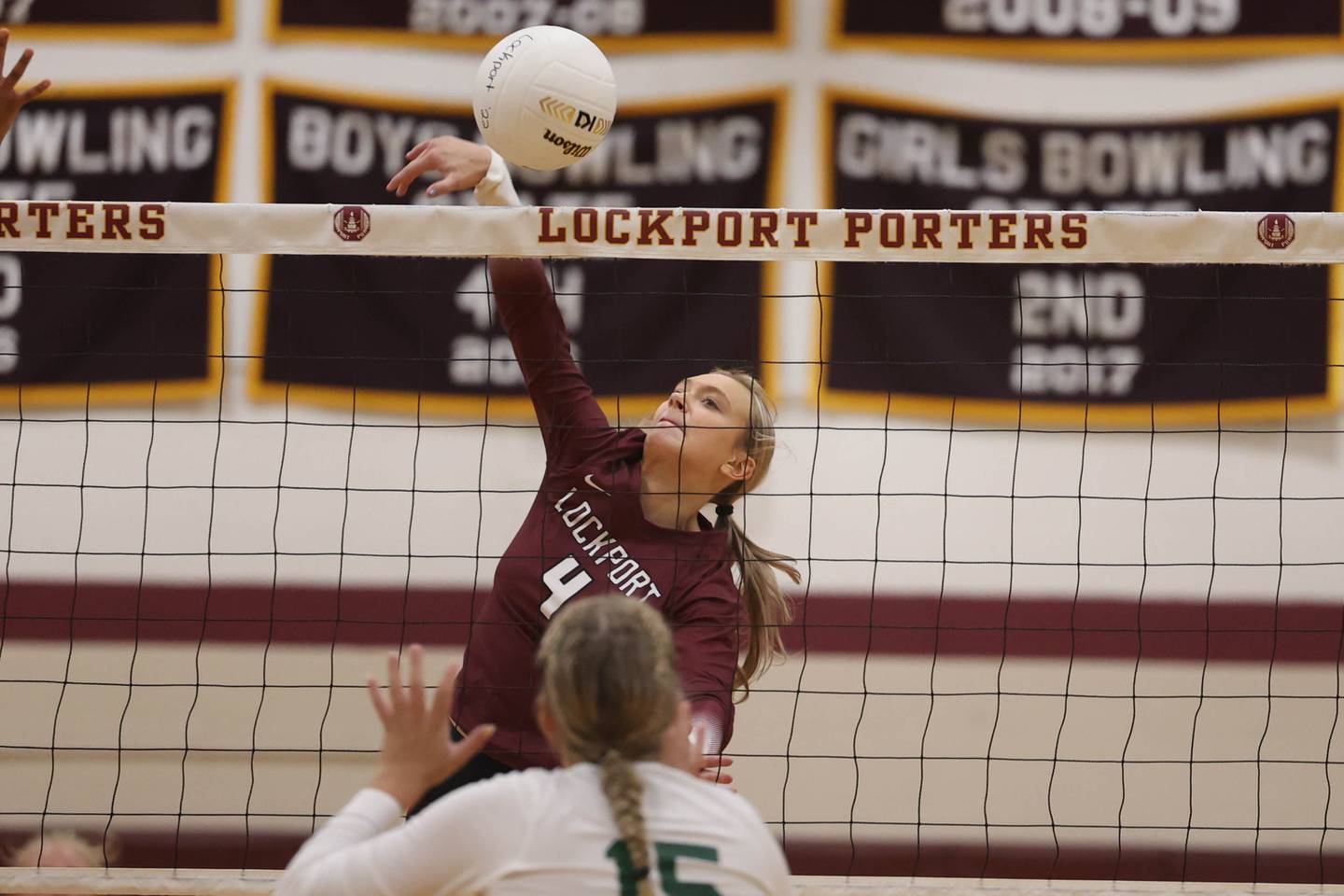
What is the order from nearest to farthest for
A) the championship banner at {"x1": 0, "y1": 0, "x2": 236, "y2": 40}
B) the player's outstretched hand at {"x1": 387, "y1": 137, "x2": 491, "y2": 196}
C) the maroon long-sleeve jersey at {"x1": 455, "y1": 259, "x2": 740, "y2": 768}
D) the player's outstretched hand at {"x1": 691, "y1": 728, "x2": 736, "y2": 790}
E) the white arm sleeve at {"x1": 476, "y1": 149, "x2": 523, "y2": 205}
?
the player's outstretched hand at {"x1": 691, "y1": 728, "x2": 736, "y2": 790} → the maroon long-sleeve jersey at {"x1": 455, "y1": 259, "x2": 740, "y2": 768} → the player's outstretched hand at {"x1": 387, "y1": 137, "x2": 491, "y2": 196} → the white arm sleeve at {"x1": 476, "y1": 149, "x2": 523, "y2": 205} → the championship banner at {"x1": 0, "y1": 0, "x2": 236, "y2": 40}

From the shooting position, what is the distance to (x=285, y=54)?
5852 millimetres

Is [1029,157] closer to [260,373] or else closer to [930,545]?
[930,545]

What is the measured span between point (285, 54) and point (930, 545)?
11.0ft

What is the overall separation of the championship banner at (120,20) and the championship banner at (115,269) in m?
0.24

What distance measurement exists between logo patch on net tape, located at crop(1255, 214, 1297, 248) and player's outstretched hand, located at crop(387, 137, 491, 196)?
1.89 meters

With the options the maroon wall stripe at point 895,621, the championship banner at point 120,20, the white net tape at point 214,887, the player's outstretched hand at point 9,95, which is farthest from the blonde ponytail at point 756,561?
the championship banner at point 120,20

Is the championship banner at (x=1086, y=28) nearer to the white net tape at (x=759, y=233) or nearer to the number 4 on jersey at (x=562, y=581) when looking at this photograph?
the white net tape at (x=759, y=233)

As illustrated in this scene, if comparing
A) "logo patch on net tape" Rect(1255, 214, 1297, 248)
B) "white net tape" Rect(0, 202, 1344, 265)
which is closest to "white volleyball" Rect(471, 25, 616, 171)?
"white net tape" Rect(0, 202, 1344, 265)

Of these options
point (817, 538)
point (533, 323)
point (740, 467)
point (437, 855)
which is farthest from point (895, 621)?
point (437, 855)

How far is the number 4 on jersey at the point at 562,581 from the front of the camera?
3.20 m

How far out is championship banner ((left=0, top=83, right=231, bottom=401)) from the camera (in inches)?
224

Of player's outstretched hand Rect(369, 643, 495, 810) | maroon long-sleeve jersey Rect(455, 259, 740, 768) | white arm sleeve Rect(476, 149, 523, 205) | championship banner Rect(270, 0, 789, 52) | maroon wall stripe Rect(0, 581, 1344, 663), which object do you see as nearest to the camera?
player's outstretched hand Rect(369, 643, 495, 810)

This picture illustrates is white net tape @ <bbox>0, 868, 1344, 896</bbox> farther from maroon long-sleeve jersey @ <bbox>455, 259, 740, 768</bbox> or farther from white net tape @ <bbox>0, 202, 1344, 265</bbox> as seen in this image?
white net tape @ <bbox>0, 202, 1344, 265</bbox>

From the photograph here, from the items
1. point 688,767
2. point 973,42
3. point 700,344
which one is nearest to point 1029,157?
point 973,42
